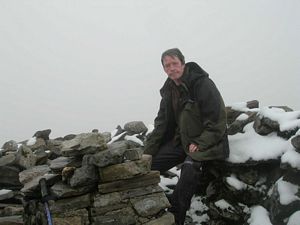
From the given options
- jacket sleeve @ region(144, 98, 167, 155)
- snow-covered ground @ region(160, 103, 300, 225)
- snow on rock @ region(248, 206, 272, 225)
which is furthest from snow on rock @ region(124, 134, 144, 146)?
snow on rock @ region(248, 206, 272, 225)

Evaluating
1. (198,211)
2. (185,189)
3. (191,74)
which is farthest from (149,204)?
(191,74)

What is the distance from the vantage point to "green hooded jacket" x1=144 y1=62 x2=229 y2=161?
597 centimetres

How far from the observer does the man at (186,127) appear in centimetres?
580

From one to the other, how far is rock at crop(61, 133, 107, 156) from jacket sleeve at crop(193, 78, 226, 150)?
5.63ft

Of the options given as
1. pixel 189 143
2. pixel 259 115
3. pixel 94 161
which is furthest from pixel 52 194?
pixel 259 115

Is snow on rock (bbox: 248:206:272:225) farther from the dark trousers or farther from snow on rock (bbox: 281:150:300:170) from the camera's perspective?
the dark trousers

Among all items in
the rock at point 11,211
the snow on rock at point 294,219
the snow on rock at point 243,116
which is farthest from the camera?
the snow on rock at point 243,116

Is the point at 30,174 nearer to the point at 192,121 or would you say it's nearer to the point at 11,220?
the point at 11,220

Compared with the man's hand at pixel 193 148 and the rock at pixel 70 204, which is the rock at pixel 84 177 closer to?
the rock at pixel 70 204

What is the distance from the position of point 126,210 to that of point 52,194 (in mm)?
1206

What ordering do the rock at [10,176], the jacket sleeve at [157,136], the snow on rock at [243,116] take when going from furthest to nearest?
the rock at [10,176] < the snow on rock at [243,116] < the jacket sleeve at [157,136]

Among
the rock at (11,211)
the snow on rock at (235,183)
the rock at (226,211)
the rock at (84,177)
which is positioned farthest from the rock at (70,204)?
the snow on rock at (235,183)

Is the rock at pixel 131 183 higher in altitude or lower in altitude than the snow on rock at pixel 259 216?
higher

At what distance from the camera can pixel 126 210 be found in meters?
5.43
